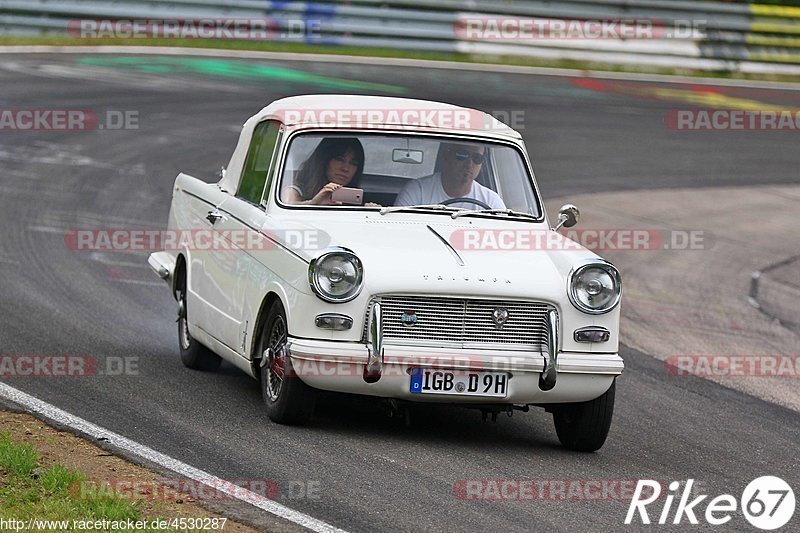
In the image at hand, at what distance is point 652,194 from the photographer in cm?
1870

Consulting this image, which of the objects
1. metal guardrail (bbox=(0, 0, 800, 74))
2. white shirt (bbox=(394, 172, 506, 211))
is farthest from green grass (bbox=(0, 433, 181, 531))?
metal guardrail (bbox=(0, 0, 800, 74))

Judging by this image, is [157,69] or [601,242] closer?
[601,242]

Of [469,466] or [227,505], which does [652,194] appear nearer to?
[469,466]

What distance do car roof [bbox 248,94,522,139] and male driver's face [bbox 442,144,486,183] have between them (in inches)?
5.7

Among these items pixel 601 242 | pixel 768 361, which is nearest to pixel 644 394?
pixel 768 361

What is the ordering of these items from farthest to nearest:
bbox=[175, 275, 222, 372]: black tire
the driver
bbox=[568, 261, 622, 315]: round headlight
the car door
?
bbox=[175, 275, 222, 372]: black tire → the driver → the car door → bbox=[568, 261, 622, 315]: round headlight

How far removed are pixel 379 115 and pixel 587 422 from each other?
226 centimetres

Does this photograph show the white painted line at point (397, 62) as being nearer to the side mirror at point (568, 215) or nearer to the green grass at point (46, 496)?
the side mirror at point (568, 215)

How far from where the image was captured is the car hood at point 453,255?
708cm

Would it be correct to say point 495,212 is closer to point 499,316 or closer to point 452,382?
point 499,316

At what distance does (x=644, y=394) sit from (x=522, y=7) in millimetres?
20578

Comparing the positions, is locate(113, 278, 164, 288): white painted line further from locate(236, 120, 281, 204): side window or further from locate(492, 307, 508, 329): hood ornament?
locate(492, 307, 508, 329): hood ornament

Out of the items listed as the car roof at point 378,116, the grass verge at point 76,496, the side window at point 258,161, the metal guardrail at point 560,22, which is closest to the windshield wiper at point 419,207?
the car roof at point 378,116

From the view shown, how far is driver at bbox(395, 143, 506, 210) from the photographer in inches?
324
